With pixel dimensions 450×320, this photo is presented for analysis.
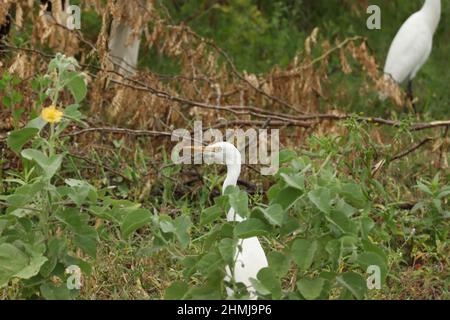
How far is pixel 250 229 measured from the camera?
266 cm

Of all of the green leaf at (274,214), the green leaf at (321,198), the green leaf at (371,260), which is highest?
the green leaf at (321,198)

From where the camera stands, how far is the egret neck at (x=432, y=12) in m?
6.62

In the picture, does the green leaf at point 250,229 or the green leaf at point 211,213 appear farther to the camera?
the green leaf at point 211,213

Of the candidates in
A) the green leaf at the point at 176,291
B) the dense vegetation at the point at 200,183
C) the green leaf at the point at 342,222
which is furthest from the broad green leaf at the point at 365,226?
the green leaf at the point at 176,291

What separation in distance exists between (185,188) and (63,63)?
1512 millimetres

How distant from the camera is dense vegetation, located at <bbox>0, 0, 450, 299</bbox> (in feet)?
8.91

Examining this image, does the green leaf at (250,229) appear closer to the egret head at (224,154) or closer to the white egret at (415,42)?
the egret head at (224,154)

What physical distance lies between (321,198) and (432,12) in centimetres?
426

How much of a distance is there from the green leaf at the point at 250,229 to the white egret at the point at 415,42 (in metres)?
4.08

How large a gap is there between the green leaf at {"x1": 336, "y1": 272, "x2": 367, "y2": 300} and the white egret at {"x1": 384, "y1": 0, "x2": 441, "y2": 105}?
4002mm

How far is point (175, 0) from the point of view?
7422 mm

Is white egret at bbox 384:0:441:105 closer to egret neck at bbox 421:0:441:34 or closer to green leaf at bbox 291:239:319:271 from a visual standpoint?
egret neck at bbox 421:0:441:34

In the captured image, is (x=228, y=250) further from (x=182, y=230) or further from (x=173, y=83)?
(x=173, y=83)
